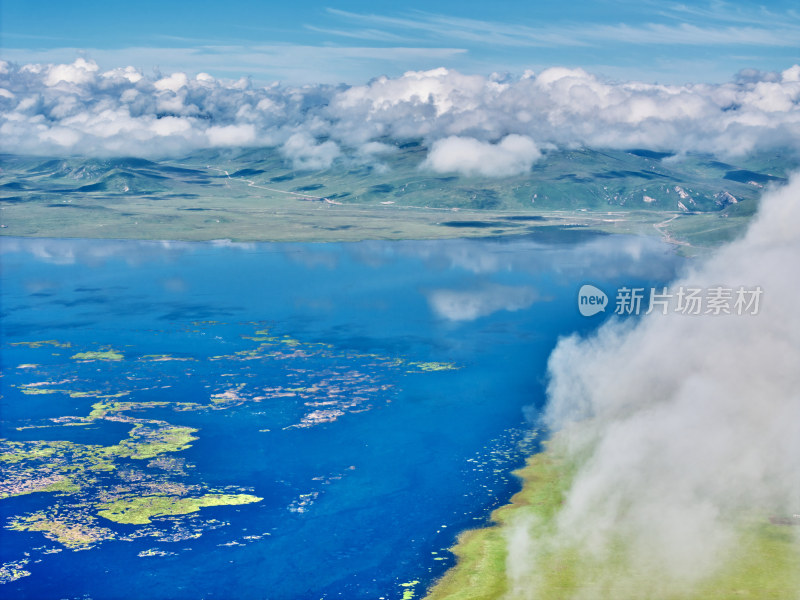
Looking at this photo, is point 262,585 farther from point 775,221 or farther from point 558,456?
point 775,221

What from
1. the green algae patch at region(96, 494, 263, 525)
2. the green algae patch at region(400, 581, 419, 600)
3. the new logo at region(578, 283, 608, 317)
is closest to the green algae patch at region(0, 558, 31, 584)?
the green algae patch at region(96, 494, 263, 525)

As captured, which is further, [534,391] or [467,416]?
[534,391]

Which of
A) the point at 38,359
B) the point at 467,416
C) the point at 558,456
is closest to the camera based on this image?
the point at 558,456

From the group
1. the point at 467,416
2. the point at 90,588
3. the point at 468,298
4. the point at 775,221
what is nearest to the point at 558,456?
the point at 467,416

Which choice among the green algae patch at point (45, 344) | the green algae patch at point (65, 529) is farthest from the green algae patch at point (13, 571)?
the green algae patch at point (45, 344)

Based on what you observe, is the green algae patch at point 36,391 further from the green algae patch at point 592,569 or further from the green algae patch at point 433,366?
the green algae patch at point 592,569

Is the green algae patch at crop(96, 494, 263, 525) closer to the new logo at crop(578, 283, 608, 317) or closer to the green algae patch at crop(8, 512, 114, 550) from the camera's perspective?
the green algae patch at crop(8, 512, 114, 550)
